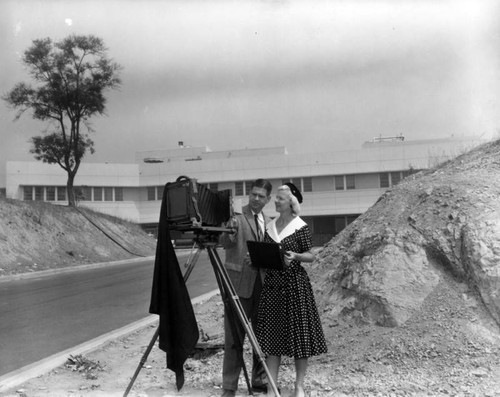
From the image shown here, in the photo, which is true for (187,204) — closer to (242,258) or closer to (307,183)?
(242,258)

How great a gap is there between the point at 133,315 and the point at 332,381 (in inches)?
216

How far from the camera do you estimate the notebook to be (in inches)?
159

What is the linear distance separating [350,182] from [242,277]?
1582 inches

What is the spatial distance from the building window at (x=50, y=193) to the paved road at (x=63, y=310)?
3053 centimetres

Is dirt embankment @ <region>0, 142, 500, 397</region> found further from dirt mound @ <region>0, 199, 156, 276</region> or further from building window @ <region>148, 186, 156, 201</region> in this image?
building window @ <region>148, 186, 156, 201</region>

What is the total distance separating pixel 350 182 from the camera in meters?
43.8

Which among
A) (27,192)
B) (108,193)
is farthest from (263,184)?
(27,192)

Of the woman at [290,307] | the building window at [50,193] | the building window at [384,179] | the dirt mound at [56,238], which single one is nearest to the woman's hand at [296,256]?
the woman at [290,307]

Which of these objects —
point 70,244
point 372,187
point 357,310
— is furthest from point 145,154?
point 357,310

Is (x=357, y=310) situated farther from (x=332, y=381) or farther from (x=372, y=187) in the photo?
(x=372, y=187)

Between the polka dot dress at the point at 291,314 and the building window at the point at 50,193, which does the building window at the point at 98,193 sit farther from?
the polka dot dress at the point at 291,314

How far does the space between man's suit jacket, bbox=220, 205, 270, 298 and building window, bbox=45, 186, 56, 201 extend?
144 ft

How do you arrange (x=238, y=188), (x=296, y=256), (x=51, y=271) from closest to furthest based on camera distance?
(x=296, y=256) → (x=51, y=271) → (x=238, y=188)

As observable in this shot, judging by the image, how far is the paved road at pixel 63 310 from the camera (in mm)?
6977
